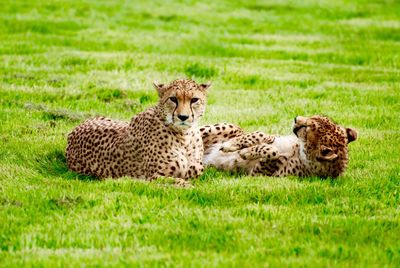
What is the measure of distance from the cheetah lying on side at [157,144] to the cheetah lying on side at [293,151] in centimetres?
48

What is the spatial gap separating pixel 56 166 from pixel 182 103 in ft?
6.69

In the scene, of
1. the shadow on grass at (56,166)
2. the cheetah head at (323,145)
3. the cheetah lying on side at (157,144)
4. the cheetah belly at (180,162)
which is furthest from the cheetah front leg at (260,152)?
the shadow on grass at (56,166)

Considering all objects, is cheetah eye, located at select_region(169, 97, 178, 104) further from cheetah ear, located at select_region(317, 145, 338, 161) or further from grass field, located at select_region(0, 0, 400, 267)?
cheetah ear, located at select_region(317, 145, 338, 161)

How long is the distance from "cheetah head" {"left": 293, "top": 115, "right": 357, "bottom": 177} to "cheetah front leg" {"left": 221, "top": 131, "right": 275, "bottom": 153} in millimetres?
719

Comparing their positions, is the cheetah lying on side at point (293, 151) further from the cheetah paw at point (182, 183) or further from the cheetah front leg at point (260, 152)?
the cheetah paw at point (182, 183)

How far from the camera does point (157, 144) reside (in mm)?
9289

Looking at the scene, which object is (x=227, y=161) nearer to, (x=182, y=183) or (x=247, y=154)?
(x=247, y=154)

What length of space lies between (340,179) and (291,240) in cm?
233

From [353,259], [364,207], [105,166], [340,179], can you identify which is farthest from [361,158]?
[353,259]

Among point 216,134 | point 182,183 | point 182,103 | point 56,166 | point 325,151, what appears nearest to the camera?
point 182,183

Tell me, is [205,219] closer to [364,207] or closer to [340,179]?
[364,207]

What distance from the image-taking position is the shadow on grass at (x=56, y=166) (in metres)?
9.70

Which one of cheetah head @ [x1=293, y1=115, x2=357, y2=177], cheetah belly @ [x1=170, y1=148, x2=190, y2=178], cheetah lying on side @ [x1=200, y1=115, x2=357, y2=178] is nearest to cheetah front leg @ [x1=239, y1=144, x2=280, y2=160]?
cheetah lying on side @ [x1=200, y1=115, x2=357, y2=178]

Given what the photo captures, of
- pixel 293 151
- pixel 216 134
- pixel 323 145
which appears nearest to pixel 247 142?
pixel 216 134
